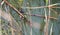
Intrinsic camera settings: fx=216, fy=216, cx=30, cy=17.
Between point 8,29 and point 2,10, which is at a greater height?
point 2,10

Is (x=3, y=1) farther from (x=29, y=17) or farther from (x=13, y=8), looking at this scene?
(x=29, y=17)

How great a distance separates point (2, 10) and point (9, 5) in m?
0.07

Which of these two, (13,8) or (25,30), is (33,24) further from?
(13,8)

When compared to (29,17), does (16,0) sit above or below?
above

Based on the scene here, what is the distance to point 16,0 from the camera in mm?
1497

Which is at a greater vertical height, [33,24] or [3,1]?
[3,1]

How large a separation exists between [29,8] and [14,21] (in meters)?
0.14

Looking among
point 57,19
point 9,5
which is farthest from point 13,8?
point 57,19

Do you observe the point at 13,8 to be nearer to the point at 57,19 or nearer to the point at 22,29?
the point at 22,29

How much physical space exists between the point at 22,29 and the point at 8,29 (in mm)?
100

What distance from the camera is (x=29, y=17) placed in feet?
4.91

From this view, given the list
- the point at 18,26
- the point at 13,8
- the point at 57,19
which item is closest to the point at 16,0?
the point at 13,8

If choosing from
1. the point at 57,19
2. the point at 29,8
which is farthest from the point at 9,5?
the point at 57,19

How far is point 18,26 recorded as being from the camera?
1522 mm
